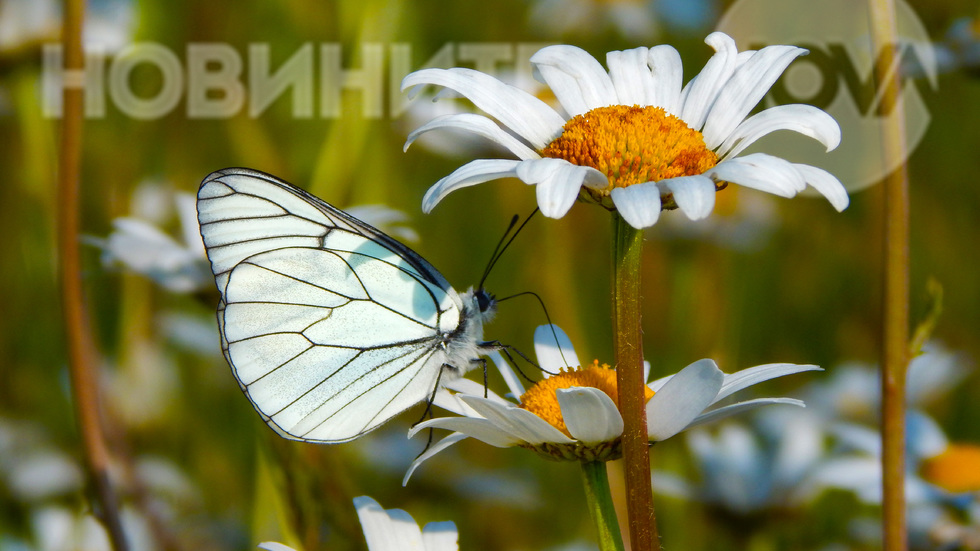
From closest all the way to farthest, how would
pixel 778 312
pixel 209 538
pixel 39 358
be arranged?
pixel 209 538 → pixel 39 358 → pixel 778 312

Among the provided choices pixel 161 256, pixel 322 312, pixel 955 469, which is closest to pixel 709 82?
pixel 322 312

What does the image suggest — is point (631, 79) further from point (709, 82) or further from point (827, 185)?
point (827, 185)

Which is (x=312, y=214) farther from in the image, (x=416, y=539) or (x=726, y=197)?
(x=726, y=197)

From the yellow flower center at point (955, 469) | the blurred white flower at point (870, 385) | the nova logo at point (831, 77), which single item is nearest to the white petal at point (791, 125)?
the yellow flower center at point (955, 469)

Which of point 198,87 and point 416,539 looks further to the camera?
point 198,87

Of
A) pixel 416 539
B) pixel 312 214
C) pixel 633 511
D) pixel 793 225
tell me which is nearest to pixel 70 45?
pixel 312 214

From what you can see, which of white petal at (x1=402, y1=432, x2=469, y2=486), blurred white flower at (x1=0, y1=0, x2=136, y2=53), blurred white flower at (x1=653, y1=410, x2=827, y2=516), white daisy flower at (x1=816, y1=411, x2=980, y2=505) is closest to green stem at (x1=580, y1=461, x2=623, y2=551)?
white petal at (x1=402, y1=432, x2=469, y2=486)

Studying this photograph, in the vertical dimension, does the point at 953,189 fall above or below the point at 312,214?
above
